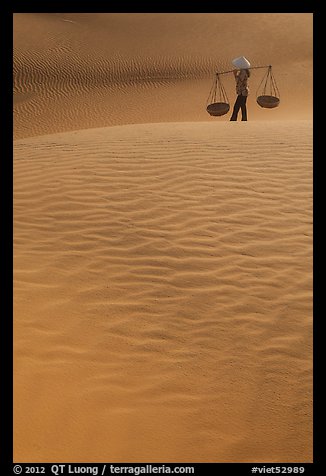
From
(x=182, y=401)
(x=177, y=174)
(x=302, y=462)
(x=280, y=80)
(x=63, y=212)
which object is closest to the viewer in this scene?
(x=302, y=462)

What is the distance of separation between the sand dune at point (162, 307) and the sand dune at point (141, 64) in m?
13.3

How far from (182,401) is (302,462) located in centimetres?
95

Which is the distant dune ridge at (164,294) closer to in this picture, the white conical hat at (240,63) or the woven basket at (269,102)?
the white conical hat at (240,63)

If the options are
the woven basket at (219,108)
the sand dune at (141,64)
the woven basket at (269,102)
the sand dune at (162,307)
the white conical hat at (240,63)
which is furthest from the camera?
the sand dune at (141,64)

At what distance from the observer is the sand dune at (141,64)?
2216cm

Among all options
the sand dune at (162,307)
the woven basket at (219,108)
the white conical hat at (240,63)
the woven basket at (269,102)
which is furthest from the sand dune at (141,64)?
the sand dune at (162,307)

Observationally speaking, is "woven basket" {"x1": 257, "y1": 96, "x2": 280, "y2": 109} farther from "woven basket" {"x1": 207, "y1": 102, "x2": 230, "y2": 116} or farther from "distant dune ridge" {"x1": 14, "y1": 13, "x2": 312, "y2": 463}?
"distant dune ridge" {"x1": 14, "y1": 13, "x2": 312, "y2": 463}

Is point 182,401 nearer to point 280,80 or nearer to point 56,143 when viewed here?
point 56,143

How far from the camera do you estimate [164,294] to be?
18.0 feet

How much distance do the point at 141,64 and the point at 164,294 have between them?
902 inches

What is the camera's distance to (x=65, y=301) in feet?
17.1

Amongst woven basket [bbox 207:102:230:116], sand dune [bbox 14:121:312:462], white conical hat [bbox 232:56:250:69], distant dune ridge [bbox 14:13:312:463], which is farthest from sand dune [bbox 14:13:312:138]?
sand dune [bbox 14:121:312:462]

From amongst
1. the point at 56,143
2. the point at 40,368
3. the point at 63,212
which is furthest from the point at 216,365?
the point at 56,143

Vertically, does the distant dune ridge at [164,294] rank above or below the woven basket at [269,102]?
below
